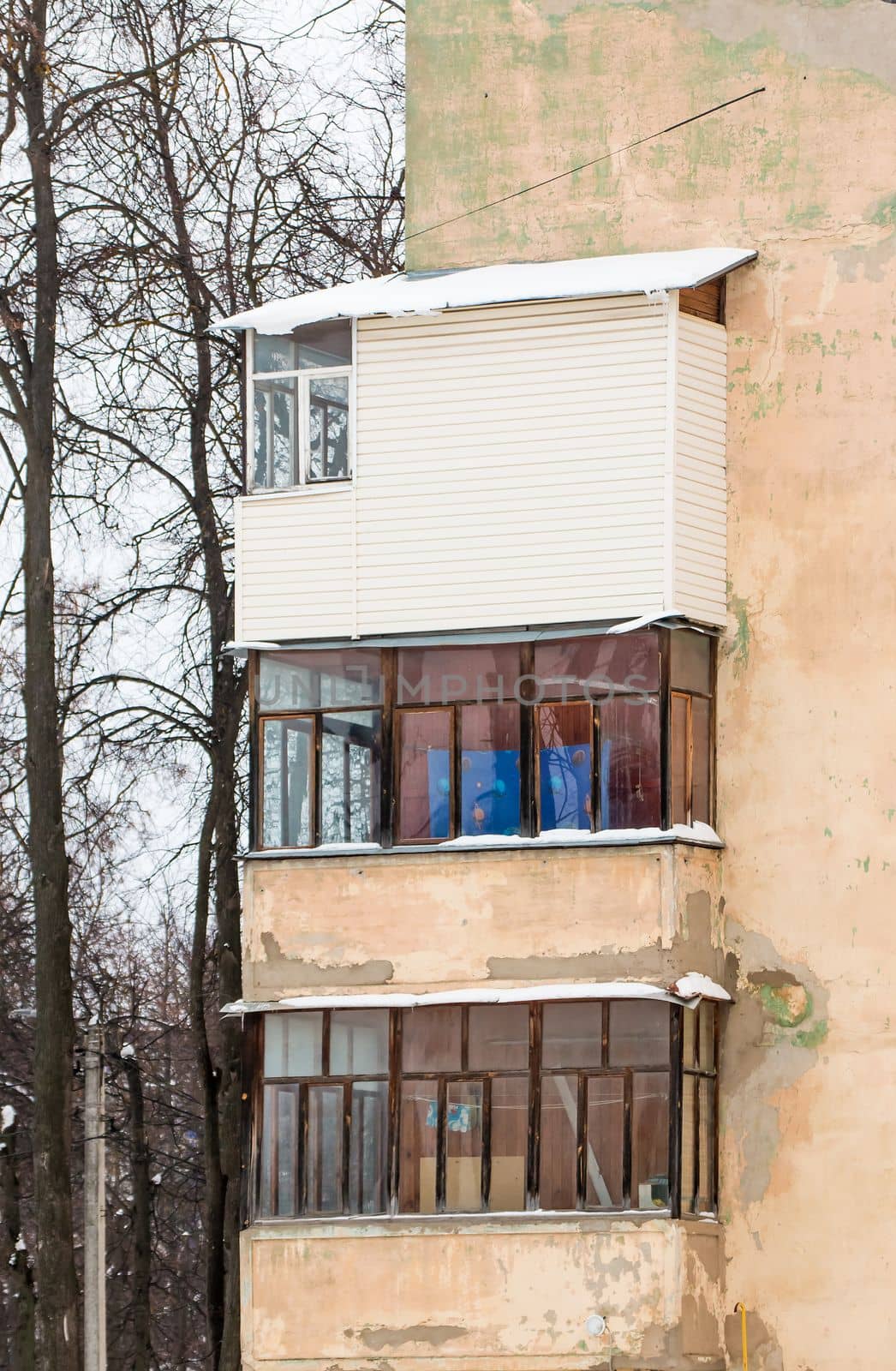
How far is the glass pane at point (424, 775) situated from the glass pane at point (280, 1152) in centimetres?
266

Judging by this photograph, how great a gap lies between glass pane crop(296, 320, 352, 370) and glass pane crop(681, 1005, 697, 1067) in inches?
278

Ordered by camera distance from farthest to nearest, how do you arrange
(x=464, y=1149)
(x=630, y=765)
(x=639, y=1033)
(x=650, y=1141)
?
(x=630, y=765) < (x=464, y=1149) < (x=639, y=1033) < (x=650, y=1141)

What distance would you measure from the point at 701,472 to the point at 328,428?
12.2ft

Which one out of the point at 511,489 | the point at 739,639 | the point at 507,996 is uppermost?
the point at 511,489

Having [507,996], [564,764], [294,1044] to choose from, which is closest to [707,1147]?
[507,996]

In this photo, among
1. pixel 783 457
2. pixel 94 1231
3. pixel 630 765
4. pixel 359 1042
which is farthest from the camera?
pixel 94 1231

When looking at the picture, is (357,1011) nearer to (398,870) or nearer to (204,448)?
(398,870)

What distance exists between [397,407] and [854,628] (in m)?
4.80

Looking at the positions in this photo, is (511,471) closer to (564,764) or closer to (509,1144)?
(564,764)

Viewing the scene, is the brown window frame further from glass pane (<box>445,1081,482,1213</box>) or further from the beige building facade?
glass pane (<box>445,1081,482,1213</box>)

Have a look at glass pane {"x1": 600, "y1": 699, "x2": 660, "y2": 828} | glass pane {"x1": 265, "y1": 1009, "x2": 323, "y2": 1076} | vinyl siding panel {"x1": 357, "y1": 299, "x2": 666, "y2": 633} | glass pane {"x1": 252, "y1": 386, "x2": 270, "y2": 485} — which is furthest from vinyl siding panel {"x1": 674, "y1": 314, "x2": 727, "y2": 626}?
glass pane {"x1": 265, "y1": 1009, "x2": 323, "y2": 1076}

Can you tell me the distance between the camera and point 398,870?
78.7 ft

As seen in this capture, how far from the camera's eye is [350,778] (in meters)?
24.5

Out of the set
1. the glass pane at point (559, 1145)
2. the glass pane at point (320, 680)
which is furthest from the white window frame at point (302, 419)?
the glass pane at point (559, 1145)
